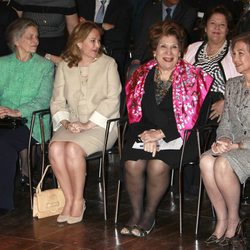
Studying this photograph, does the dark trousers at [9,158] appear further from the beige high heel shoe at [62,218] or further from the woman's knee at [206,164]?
the woman's knee at [206,164]

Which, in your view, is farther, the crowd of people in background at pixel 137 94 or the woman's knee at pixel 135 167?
the woman's knee at pixel 135 167

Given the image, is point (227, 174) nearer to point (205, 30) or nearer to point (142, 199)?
point (142, 199)

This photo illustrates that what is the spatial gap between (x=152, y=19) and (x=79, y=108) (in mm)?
1480

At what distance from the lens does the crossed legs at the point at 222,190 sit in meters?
4.94

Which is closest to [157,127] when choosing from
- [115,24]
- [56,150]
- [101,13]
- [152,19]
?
[56,150]

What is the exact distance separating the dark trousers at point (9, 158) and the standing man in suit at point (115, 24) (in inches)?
66.0

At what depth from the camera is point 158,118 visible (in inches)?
213

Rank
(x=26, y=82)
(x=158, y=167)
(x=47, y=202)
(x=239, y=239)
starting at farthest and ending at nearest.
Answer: (x=26, y=82)
(x=47, y=202)
(x=158, y=167)
(x=239, y=239)

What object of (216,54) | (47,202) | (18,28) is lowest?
(47,202)

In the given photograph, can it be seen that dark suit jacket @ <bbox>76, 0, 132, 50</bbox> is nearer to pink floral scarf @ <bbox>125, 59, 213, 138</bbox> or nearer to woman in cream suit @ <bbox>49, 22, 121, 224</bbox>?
woman in cream suit @ <bbox>49, 22, 121, 224</bbox>

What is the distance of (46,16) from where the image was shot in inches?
277

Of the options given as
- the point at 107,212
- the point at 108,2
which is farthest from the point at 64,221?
the point at 108,2

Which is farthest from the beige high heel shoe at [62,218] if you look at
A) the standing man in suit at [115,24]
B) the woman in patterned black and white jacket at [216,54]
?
the standing man in suit at [115,24]

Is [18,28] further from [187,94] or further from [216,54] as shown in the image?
[187,94]
